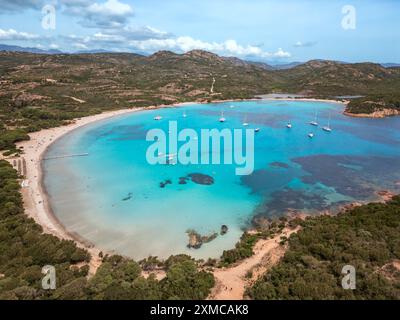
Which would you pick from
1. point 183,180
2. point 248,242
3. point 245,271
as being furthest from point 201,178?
point 245,271

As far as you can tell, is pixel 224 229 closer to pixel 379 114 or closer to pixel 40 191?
pixel 40 191

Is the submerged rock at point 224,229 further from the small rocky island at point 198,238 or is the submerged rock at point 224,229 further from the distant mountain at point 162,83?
the distant mountain at point 162,83

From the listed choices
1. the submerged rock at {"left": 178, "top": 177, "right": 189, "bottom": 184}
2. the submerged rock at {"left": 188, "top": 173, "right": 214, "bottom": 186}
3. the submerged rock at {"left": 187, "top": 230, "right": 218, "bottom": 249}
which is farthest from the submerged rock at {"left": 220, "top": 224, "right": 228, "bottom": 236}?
the submerged rock at {"left": 178, "top": 177, "right": 189, "bottom": 184}

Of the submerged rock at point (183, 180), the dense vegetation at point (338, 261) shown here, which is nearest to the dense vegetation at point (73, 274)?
the dense vegetation at point (338, 261)
